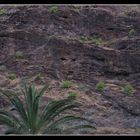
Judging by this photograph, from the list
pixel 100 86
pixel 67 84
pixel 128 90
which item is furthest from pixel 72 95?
pixel 128 90

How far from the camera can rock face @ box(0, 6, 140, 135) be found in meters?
8.93

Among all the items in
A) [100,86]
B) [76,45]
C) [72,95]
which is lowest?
[72,95]

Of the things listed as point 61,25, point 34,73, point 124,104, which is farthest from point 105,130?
point 61,25

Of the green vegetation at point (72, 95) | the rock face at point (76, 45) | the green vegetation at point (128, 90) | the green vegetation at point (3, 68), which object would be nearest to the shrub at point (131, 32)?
the rock face at point (76, 45)

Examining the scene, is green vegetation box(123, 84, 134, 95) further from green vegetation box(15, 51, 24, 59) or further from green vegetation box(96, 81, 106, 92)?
green vegetation box(15, 51, 24, 59)

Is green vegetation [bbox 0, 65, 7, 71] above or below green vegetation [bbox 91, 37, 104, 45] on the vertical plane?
below

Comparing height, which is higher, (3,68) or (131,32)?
(131,32)

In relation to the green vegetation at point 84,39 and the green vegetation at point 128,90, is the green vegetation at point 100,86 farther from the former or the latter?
the green vegetation at point 84,39

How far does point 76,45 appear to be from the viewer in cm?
985

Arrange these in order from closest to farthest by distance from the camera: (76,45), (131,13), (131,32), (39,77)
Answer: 1. (39,77)
2. (76,45)
3. (131,32)
4. (131,13)

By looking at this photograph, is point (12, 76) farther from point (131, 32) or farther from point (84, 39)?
point (131, 32)

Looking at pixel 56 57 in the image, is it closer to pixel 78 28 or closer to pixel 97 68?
pixel 97 68

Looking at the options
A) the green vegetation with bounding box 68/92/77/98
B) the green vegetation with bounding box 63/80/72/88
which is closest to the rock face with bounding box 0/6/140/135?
the green vegetation with bounding box 63/80/72/88

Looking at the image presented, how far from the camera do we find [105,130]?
6473 millimetres
